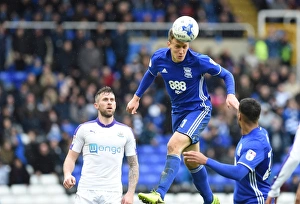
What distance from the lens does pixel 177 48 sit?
11.0 metres

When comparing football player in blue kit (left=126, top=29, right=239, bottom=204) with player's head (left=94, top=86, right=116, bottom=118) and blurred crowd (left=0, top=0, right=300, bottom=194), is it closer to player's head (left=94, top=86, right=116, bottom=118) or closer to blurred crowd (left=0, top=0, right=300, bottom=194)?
player's head (left=94, top=86, right=116, bottom=118)

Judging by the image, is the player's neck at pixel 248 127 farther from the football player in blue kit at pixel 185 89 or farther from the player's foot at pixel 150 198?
the player's foot at pixel 150 198

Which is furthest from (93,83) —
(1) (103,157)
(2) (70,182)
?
(2) (70,182)

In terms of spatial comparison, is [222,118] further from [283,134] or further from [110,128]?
[110,128]

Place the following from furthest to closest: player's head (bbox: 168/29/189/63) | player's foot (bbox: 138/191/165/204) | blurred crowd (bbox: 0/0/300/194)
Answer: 1. blurred crowd (bbox: 0/0/300/194)
2. player's head (bbox: 168/29/189/63)
3. player's foot (bbox: 138/191/165/204)

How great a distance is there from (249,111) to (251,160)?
57 centimetres

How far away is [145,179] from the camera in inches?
810

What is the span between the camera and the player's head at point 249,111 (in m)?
9.82

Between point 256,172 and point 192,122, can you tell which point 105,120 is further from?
point 256,172

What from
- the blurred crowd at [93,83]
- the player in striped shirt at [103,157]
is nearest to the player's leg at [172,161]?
the player in striped shirt at [103,157]

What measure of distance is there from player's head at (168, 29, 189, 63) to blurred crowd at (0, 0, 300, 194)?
9.21 meters

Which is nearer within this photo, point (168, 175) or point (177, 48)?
point (168, 175)

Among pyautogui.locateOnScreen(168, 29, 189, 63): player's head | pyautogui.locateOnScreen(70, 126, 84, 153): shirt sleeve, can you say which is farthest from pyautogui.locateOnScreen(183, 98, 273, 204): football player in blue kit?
pyautogui.locateOnScreen(70, 126, 84, 153): shirt sleeve

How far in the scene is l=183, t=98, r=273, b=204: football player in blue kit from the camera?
9.69 m
